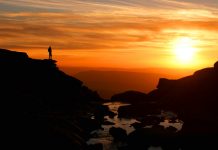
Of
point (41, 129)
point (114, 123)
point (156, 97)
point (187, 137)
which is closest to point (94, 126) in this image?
point (114, 123)

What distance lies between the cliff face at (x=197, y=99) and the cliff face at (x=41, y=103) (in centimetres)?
1924

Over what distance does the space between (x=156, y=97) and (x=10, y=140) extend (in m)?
111

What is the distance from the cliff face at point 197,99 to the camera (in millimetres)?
61688

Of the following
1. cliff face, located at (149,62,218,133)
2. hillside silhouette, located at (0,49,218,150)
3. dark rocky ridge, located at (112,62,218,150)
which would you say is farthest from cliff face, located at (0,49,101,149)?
cliff face, located at (149,62,218,133)

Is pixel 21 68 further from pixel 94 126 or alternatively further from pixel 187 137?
pixel 187 137

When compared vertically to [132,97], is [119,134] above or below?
above

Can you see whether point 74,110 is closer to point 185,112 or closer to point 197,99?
point 185,112

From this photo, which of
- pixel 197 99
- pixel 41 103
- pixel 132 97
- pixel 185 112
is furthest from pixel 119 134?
pixel 132 97

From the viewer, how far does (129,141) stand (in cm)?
6147

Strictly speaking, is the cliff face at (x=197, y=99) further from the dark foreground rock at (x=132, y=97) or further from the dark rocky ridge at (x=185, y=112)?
the dark foreground rock at (x=132, y=97)

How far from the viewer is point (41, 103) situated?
2584 inches

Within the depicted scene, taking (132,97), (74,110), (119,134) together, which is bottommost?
(132,97)

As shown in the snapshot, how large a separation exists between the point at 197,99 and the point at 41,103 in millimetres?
49764

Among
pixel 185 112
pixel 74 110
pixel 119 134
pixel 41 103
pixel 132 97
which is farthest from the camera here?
pixel 132 97
